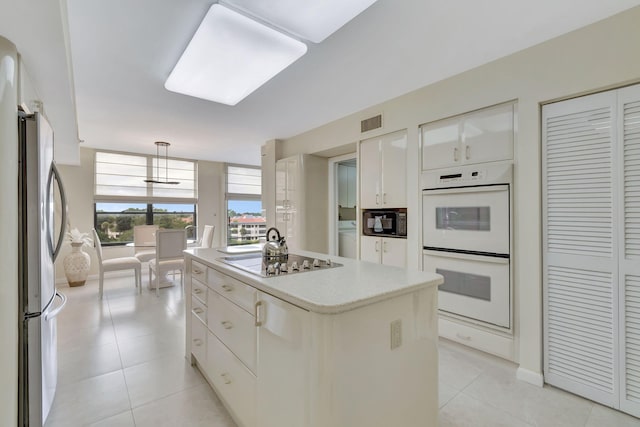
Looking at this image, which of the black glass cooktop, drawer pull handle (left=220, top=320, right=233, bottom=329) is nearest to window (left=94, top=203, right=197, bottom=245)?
the black glass cooktop

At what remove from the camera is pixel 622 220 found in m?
1.73

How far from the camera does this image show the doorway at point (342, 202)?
170 inches

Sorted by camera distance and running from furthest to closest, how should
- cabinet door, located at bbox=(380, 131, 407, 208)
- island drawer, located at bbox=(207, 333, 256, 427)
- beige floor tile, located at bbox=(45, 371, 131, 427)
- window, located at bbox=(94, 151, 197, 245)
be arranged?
window, located at bbox=(94, 151, 197, 245), cabinet door, located at bbox=(380, 131, 407, 208), beige floor tile, located at bbox=(45, 371, 131, 427), island drawer, located at bbox=(207, 333, 256, 427)

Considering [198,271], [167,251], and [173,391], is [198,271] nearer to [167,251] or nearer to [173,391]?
[173,391]

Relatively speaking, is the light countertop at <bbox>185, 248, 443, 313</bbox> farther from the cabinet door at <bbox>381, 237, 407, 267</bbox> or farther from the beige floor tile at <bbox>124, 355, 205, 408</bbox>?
the cabinet door at <bbox>381, 237, 407, 267</bbox>

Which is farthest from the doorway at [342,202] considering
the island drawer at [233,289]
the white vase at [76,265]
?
the white vase at [76,265]

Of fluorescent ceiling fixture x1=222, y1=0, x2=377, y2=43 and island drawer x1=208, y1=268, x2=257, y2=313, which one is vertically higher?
fluorescent ceiling fixture x1=222, y1=0, x2=377, y2=43

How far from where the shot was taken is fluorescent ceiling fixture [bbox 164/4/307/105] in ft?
5.35

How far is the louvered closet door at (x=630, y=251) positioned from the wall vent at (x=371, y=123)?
1.90 meters

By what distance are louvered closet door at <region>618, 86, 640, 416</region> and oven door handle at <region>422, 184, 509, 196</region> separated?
648 mm

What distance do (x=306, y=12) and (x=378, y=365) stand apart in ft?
5.71

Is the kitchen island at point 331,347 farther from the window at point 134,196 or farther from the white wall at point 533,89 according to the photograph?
the window at point 134,196

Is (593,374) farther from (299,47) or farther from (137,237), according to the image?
(137,237)

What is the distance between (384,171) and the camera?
3166mm
